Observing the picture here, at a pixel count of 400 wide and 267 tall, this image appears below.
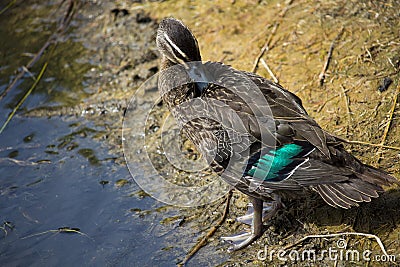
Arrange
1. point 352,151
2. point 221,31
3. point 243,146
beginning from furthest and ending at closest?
point 221,31, point 352,151, point 243,146

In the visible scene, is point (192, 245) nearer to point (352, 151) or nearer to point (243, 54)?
point (352, 151)

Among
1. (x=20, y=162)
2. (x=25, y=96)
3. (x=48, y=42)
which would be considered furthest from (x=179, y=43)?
(x=48, y=42)

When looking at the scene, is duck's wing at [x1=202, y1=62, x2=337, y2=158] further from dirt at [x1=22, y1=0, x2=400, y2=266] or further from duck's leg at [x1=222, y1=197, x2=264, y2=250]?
dirt at [x1=22, y1=0, x2=400, y2=266]

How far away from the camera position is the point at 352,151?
5.07m

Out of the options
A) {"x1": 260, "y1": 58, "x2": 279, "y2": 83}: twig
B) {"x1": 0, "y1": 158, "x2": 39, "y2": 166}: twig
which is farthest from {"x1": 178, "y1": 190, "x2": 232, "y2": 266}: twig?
{"x1": 0, "y1": 158, "x2": 39, "y2": 166}: twig

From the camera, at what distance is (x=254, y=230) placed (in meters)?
4.62

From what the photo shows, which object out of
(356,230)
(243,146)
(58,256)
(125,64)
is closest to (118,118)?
(125,64)

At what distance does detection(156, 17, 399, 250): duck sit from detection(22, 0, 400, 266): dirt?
31 centimetres

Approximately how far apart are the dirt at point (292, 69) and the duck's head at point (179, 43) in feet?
4.02

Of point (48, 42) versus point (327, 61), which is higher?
point (327, 61)

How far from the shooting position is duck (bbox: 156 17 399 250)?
4223 mm

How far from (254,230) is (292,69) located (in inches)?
87.5

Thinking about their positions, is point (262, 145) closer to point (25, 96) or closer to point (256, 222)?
point (256, 222)

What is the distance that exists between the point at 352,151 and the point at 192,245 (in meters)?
1.70
